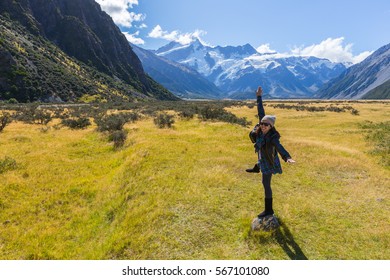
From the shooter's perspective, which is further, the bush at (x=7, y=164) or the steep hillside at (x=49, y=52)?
the steep hillside at (x=49, y=52)

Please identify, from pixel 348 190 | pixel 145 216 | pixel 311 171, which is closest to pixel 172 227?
pixel 145 216

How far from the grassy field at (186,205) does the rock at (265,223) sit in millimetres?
238

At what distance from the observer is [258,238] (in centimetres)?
902

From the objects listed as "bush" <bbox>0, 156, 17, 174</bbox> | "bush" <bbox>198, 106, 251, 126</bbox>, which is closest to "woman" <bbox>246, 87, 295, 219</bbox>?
"bush" <bbox>0, 156, 17, 174</bbox>

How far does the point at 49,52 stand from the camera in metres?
146

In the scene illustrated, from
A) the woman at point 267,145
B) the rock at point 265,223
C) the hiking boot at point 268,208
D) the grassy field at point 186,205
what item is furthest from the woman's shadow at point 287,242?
the woman at point 267,145

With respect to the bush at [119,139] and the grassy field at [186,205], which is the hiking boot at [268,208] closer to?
the grassy field at [186,205]

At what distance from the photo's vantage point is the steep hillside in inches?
4053

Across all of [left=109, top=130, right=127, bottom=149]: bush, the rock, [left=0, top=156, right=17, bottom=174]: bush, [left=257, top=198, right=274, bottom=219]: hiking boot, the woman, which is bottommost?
[left=0, top=156, right=17, bottom=174]: bush

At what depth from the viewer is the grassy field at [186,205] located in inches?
352

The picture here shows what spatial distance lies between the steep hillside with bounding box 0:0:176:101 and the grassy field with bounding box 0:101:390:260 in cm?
9822

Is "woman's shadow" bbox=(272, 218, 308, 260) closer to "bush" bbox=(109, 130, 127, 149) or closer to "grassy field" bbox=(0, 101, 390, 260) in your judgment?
"grassy field" bbox=(0, 101, 390, 260)

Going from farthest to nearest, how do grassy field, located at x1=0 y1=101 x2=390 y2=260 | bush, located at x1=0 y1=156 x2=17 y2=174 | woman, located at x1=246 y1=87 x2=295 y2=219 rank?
1. bush, located at x1=0 y1=156 x2=17 y2=174
2. grassy field, located at x1=0 y1=101 x2=390 y2=260
3. woman, located at x1=246 y1=87 x2=295 y2=219
